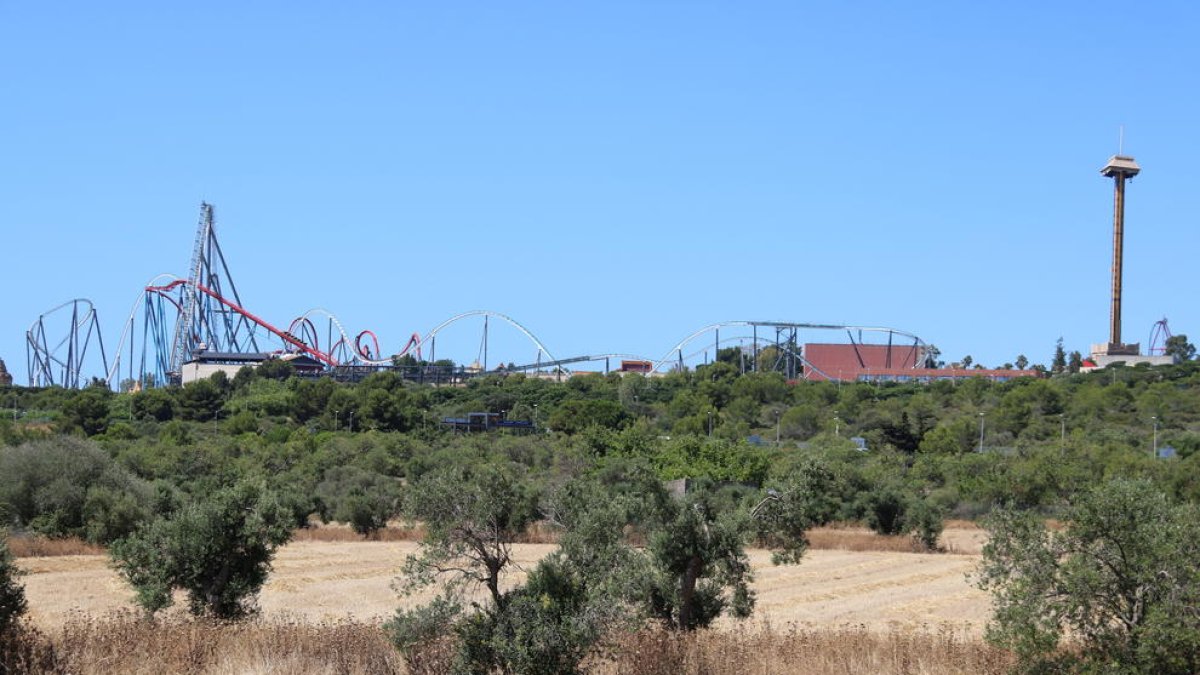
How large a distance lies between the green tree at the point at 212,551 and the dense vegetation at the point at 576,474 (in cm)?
3

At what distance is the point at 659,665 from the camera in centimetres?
1432

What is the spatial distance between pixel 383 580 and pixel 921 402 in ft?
241

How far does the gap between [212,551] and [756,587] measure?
1559 centimetres

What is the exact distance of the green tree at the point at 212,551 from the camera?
17.9 metres

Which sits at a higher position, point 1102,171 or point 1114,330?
point 1102,171

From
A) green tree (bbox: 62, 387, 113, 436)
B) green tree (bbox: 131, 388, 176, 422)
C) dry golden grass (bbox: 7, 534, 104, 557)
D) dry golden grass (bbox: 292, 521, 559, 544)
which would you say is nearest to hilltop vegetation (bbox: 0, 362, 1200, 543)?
green tree (bbox: 131, 388, 176, 422)

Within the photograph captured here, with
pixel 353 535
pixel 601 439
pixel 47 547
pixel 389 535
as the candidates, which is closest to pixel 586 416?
pixel 601 439

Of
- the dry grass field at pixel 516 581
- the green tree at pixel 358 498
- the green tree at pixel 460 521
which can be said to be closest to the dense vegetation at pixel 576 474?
the green tree at pixel 460 521

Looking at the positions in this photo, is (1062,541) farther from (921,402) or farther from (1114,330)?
(1114,330)

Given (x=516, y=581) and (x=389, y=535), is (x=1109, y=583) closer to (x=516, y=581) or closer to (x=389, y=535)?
(x=516, y=581)

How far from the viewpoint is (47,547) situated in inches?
1396

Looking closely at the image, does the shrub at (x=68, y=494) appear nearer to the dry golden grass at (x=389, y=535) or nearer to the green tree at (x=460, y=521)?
the dry golden grass at (x=389, y=535)

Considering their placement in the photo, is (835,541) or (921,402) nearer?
(835,541)

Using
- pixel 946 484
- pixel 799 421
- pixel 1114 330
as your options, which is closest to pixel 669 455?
pixel 946 484
